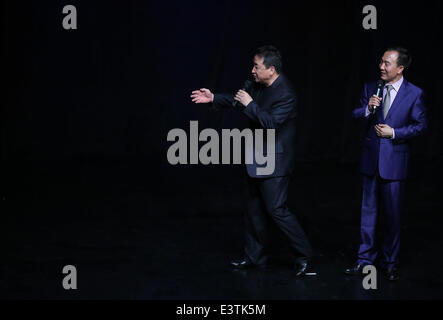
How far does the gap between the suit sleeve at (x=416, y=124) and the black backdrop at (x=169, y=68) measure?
14.4 feet

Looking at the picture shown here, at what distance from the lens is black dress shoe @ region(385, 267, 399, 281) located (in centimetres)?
383

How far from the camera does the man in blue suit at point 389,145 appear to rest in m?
3.71

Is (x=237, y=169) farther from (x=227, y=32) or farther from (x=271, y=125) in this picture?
(x=271, y=125)

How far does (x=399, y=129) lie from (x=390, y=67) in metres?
0.34

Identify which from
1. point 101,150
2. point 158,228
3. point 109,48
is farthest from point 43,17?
point 158,228

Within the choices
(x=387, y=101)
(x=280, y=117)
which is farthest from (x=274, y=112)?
(x=387, y=101)

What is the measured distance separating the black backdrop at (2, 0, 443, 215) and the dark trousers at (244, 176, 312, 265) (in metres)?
3.83

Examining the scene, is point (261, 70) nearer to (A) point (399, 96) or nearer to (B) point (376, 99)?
(B) point (376, 99)

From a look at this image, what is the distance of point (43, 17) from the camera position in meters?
7.83

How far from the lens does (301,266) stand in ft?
12.8

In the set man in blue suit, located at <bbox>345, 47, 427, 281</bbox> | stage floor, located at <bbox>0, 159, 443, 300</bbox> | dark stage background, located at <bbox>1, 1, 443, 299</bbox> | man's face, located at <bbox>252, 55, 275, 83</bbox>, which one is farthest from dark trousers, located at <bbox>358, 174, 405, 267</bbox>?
dark stage background, located at <bbox>1, 1, 443, 299</bbox>

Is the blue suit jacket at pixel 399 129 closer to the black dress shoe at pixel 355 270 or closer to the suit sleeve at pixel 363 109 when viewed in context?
the suit sleeve at pixel 363 109

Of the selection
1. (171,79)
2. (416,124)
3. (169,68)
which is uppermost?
(169,68)

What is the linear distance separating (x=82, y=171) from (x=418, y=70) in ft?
13.7
